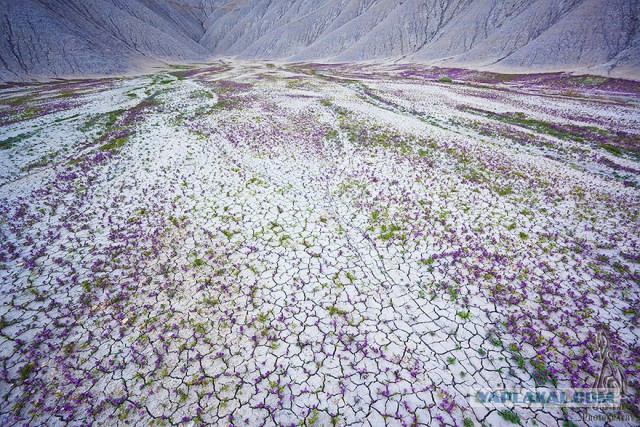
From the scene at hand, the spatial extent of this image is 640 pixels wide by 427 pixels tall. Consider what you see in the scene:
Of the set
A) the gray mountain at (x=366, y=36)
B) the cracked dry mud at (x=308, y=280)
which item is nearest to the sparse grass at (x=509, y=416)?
the cracked dry mud at (x=308, y=280)

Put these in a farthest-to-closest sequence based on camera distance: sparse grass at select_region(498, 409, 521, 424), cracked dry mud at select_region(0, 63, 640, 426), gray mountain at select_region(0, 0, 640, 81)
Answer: gray mountain at select_region(0, 0, 640, 81), cracked dry mud at select_region(0, 63, 640, 426), sparse grass at select_region(498, 409, 521, 424)

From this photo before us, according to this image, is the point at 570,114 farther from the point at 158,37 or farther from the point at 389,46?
the point at 158,37

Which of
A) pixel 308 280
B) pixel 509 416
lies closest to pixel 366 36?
pixel 308 280

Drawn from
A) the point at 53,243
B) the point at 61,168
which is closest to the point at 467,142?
the point at 53,243

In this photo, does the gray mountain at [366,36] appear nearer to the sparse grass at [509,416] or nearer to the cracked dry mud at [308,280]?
the cracked dry mud at [308,280]

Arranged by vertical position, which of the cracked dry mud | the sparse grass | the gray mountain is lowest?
the sparse grass

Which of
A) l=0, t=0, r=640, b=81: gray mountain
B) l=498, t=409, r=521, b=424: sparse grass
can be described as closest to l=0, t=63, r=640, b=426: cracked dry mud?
l=498, t=409, r=521, b=424: sparse grass

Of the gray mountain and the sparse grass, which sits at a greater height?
the gray mountain

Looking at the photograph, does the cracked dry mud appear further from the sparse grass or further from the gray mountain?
the gray mountain
